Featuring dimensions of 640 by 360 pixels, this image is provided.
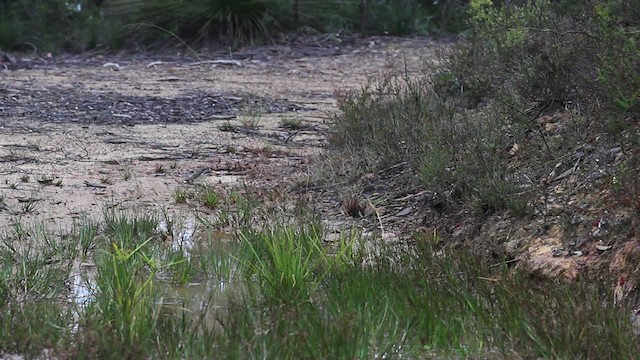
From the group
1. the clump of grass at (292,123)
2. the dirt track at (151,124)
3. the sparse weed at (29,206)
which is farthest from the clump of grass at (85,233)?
the clump of grass at (292,123)

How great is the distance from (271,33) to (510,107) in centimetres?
788

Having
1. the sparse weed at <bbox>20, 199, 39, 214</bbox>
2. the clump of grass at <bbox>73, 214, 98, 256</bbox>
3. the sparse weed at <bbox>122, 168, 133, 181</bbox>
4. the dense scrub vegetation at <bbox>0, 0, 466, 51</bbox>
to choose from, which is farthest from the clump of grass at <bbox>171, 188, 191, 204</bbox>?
the dense scrub vegetation at <bbox>0, 0, 466, 51</bbox>

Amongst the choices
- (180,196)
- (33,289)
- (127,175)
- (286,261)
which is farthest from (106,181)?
(286,261)

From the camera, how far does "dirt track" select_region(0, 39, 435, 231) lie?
6.53m

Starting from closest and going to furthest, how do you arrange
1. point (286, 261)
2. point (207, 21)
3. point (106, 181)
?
point (286, 261) → point (106, 181) → point (207, 21)

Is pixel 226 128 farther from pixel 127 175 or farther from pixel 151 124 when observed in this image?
pixel 127 175

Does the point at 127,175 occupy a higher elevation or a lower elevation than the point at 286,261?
lower

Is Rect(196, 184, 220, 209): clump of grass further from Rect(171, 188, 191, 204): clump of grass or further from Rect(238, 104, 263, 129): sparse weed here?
Rect(238, 104, 263, 129): sparse weed

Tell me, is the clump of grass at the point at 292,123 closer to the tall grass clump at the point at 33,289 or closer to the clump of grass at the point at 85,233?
the clump of grass at the point at 85,233

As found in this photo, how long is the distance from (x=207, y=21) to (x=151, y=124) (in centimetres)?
511

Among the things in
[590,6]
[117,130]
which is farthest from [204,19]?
[590,6]

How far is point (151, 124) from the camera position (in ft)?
27.9

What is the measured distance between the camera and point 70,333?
3854 millimetres

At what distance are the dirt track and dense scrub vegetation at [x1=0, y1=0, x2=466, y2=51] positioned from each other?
976 mm
